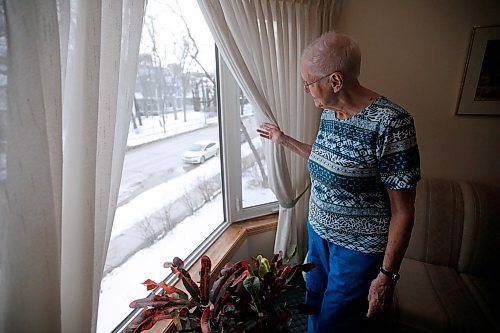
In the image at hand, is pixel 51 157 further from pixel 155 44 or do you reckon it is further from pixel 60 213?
pixel 155 44

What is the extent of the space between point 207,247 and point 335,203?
927mm

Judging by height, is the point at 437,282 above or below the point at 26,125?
below

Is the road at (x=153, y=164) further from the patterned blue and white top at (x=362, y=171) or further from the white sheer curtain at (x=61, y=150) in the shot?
the patterned blue and white top at (x=362, y=171)

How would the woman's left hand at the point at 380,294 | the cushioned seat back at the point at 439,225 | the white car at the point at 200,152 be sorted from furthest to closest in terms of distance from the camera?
the cushioned seat back at the point at 439,225 → the white car at the point at 200,152 → the woman's left hand at the point at 380,294

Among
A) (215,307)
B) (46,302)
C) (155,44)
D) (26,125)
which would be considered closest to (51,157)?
(26,125)

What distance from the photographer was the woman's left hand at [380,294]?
2.80 ft

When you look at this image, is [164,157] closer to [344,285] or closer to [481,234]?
[344,285]

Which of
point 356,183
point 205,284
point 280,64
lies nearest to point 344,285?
point 356,183

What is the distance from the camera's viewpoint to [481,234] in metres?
1.43

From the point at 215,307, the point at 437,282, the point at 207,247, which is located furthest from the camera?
the point at 207,247

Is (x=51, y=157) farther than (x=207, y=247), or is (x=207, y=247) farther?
(x=207, y=247)

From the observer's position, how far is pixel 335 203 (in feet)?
3.05

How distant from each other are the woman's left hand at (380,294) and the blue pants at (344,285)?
47 mm

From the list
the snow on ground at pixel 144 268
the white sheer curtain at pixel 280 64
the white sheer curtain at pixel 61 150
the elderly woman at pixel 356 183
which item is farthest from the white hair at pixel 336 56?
the snow on ground at pixel 144 268
